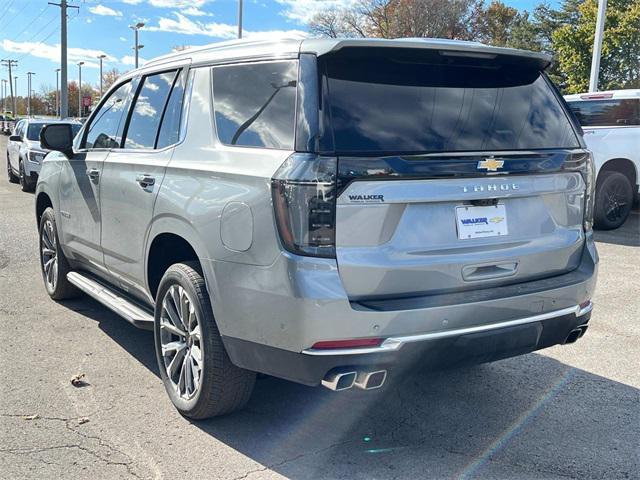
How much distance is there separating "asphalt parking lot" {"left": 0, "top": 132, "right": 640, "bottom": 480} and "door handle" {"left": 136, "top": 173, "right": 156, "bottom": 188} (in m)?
1.29

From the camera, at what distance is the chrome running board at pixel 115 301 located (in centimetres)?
401

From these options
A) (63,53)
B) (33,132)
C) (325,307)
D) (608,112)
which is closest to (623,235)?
(608,112)

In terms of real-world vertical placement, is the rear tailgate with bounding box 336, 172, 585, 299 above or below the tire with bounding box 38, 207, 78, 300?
above

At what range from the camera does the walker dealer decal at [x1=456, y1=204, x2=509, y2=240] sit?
2.97 m

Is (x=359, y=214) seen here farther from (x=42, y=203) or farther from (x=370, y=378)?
(x=42, y=203)

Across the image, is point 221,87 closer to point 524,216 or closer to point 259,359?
point 259,359

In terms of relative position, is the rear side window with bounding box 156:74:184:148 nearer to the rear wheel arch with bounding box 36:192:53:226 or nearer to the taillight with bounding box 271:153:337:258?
the taillight with bounding box 271:153:337:258

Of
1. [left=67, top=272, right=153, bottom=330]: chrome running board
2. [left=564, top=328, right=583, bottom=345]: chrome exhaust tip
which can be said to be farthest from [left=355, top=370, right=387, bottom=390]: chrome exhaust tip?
[left=67, top=272, right=153, bottom=330]: chrome running board

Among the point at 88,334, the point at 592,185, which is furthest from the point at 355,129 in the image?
the point at 88,334

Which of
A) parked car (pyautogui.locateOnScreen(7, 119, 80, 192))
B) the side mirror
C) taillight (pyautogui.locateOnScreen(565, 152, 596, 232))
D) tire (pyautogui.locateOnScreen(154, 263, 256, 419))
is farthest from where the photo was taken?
parked car (pyautogui.locateOnScreen(7, 119, 80, 192))

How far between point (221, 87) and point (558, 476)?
103 inches

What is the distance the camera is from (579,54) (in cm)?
2964

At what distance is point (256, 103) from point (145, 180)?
3.47ft

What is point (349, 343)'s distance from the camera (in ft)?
8.98
